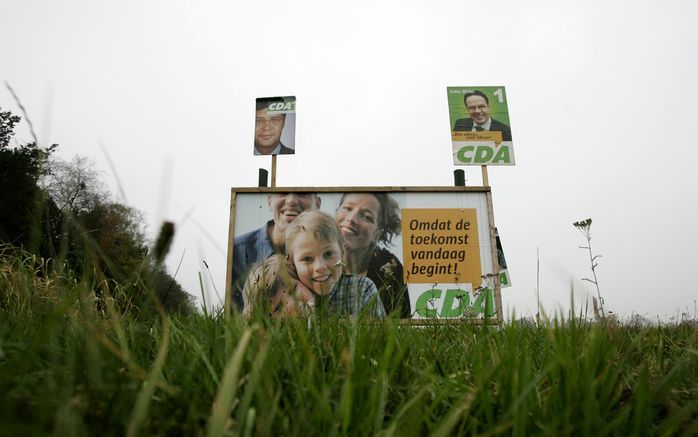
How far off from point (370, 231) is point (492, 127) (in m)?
3.05

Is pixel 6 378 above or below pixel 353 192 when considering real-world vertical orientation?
below

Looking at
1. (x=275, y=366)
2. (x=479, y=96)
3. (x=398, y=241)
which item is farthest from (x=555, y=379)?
(x=479, y=96)

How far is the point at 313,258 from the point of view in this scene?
7.07 meters

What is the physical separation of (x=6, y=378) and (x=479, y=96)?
8411 millimetres

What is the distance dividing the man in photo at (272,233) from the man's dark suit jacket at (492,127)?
293cm

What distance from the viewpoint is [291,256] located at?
23.3 ft

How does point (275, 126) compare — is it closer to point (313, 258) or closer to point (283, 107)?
point (283, 107)

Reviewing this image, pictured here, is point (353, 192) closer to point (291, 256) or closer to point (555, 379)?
point (291, 256)

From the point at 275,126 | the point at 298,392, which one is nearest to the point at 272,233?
the point at 275,126

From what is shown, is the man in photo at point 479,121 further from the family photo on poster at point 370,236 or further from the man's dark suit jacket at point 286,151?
the man's dark suit jacket at point 286,151

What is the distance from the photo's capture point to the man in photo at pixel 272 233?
719 centimetres

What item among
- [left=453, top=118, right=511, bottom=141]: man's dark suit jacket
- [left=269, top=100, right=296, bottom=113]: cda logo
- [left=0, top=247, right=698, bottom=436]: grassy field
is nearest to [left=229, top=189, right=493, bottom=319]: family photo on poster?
[left=453, top=118, right=511, bottom=141]: man's dark suit jacket

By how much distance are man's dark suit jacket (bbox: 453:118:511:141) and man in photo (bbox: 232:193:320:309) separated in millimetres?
2932

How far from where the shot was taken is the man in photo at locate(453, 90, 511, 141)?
26.6 feet
